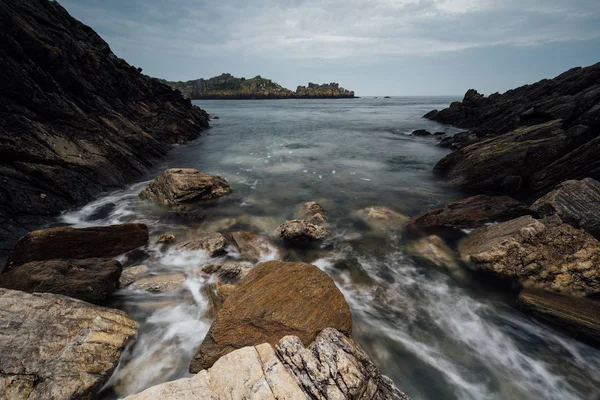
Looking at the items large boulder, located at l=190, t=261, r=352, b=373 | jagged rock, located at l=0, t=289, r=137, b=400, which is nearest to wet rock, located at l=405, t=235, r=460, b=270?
large boulder, located at l=190, t=261, r=352, b=373

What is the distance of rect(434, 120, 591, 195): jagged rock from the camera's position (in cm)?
1145

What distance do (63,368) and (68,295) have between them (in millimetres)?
1988

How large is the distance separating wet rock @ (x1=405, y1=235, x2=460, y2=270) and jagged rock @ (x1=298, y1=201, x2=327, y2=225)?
11.3ft

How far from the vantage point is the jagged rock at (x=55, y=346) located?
3512 millimetres

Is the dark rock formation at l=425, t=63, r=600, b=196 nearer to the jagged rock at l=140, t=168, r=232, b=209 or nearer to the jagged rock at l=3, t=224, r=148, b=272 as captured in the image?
the jagged rock at l=140, t=168, r=232, b=209

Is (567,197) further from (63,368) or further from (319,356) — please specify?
(63,368)

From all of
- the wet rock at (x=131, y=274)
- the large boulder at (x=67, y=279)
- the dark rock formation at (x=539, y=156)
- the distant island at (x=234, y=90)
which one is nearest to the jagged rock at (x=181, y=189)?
the wet rock at (x=131, y=274)

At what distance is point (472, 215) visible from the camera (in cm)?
974

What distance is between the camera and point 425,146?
26.5m

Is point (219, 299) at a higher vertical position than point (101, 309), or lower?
lower

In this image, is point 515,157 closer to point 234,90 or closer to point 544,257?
point 544,257

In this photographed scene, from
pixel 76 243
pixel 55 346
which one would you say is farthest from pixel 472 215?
pixel 76 243

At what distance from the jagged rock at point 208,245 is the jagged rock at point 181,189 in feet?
11.0

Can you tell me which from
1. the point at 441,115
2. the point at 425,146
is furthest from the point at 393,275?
the point at 441,115
